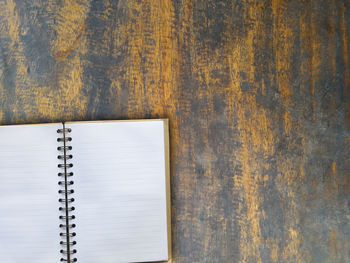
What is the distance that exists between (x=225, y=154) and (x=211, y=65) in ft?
1.01

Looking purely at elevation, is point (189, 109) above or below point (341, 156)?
above

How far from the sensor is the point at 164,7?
988 mm

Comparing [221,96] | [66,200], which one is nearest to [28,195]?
[66,200]

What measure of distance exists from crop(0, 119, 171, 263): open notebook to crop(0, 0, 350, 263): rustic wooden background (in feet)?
0.18

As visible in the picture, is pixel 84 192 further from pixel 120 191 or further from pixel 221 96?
pixel 221 96

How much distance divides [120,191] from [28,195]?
0.96ft

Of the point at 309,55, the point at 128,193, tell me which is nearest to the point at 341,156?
the point at 309,55

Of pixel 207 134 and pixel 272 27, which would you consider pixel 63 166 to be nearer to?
pixel 207 134

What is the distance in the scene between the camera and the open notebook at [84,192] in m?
0.94

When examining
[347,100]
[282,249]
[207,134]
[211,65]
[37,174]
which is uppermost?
[211,65]

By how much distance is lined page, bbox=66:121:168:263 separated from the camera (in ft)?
3.10

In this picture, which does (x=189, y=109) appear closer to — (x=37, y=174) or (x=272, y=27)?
(x=272, y=27)

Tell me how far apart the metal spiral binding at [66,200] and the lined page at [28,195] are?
19 millimetres

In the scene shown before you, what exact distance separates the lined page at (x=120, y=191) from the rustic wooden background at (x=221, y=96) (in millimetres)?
55
